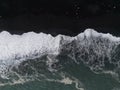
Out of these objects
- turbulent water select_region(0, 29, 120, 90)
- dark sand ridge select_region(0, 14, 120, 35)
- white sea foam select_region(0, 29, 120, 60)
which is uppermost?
dark sand ridge select_region(0, 14, 120, 35)

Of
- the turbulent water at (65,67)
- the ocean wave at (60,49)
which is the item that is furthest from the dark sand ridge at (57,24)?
the turbulent water at (65,67)

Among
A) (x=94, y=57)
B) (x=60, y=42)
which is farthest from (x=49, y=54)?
(x=94, y=57)

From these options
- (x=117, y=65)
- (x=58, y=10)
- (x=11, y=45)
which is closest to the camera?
(x=58, y=10)

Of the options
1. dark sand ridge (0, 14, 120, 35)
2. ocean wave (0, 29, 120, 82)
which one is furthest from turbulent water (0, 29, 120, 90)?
dark sand ridge (0, 14, 120, 35)

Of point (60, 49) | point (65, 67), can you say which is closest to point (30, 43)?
point (60, 49)

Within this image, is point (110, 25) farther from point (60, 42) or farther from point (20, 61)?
point (20, 61)

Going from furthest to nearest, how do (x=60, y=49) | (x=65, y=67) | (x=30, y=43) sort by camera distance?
1. (x=65, y=67)
2. (x=60, y=49)
3. (x=30, y=43)

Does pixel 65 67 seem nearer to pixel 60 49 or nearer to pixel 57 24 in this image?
pixel 60 49

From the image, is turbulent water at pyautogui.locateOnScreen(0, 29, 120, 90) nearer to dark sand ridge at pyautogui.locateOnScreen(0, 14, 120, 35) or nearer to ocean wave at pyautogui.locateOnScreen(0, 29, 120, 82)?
ocean wave at pyautogui.locateOnScreen(0, 29, 120, 82)
